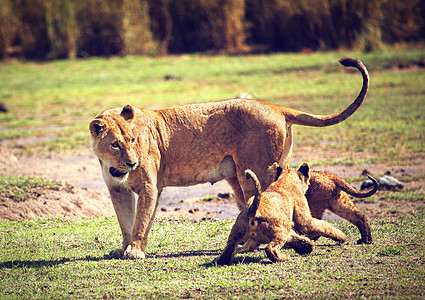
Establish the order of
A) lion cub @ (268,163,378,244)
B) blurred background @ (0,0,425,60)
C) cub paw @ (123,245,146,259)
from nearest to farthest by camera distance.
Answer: cub paw @ (123,245,146,259)
lion cub @ (268,163,378,244)
blurred background @ (0,0,425,60)

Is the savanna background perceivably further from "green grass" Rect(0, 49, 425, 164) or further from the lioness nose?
the lioness nose

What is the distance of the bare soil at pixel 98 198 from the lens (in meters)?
8.85

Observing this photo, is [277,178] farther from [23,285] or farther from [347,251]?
[23,285]

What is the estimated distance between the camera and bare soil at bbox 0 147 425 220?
29.0 feet

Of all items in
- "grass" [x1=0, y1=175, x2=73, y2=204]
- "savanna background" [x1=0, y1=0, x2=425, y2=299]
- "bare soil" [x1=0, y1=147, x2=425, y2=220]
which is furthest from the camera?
"grass" [x1=0, y1=175, x2=73, y2=204]

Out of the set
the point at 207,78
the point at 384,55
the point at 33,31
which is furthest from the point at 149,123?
the point at 33,31

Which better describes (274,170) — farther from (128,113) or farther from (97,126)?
(97,126)

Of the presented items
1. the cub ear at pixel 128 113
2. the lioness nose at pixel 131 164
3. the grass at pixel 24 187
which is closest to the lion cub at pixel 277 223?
the lioness nose at pixel 131 164

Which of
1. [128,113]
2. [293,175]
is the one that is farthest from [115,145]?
[293,175]

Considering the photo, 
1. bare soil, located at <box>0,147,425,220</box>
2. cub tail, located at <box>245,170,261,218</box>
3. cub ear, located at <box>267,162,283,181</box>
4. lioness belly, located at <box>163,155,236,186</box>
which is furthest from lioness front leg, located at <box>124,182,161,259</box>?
bare soil, located at <box>0,147,425,220</box>

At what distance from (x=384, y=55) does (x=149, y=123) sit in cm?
1653

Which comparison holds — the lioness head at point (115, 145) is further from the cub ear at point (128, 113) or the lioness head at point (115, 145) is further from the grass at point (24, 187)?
the grass at point (24, 187)

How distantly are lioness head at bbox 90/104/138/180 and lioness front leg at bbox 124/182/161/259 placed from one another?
294 mm

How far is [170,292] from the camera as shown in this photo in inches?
222
